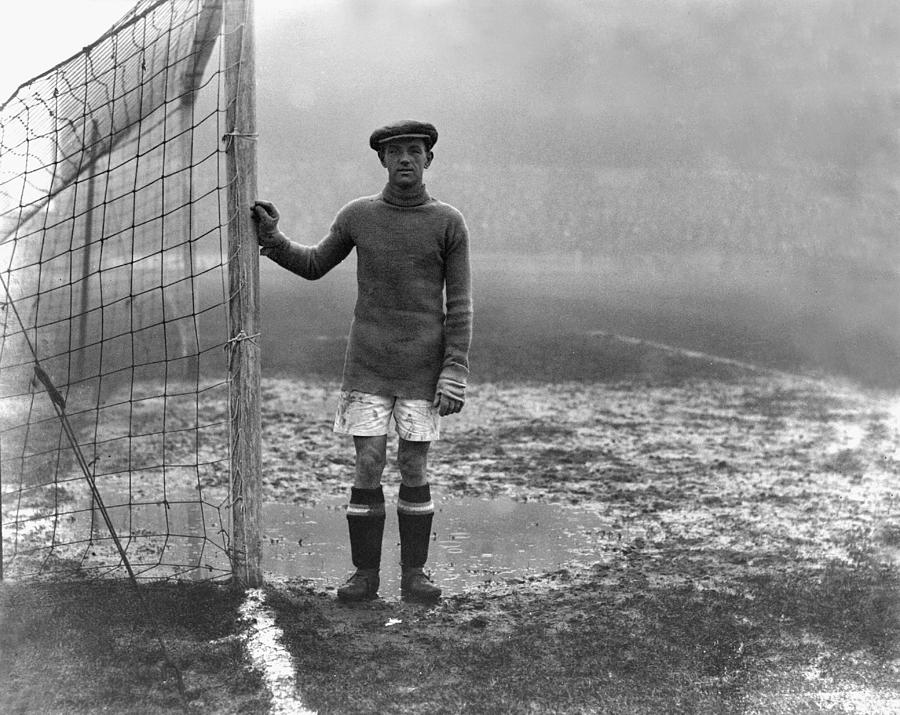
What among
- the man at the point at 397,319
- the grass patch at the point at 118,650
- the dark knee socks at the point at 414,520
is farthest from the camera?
the dark knee socks at the point at 414,520

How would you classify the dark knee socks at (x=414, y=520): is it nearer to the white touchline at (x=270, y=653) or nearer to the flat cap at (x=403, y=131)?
the white touchline at (x=270, y=653)

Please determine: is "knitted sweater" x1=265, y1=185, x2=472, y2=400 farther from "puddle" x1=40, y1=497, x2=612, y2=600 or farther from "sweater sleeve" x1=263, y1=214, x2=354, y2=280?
"puddle" x1=40, y1=497, x2=612, y2=600

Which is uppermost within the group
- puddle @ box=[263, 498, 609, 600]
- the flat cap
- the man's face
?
the flat cap

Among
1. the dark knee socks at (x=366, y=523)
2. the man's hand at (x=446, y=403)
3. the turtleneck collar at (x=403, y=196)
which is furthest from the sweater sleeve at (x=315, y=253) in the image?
the dark knee socks at (x=366, y=523)

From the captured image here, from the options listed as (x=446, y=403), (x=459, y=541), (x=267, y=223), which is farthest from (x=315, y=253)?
(x=459, y=541)

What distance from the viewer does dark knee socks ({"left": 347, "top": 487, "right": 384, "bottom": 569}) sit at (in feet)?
13.7

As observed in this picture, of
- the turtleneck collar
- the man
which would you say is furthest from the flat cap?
the turtleneck collar

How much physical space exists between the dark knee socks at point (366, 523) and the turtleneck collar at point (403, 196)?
1259 mm

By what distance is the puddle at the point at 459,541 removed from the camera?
486cm

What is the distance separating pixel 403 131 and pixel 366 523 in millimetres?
1699

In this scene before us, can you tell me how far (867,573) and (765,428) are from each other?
504cm

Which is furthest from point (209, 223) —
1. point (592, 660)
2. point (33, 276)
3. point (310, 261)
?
point (592, 660)

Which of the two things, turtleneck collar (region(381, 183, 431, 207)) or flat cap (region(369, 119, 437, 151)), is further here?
turtleneck collar (region(381, 183, 431, 207))

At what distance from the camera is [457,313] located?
414 cm
